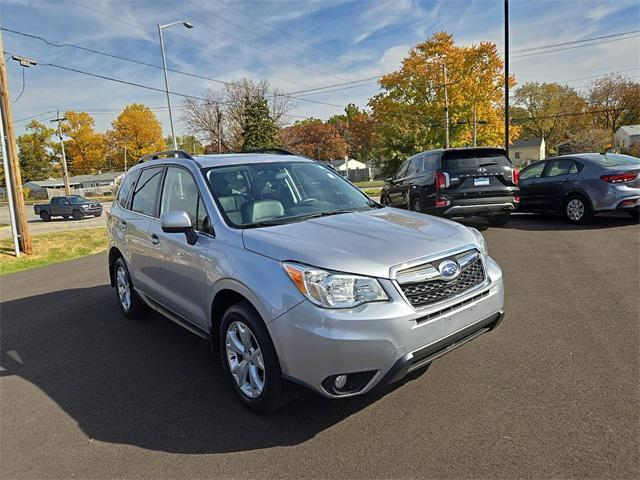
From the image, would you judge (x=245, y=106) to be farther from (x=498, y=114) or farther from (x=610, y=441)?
(x=610, y=441)

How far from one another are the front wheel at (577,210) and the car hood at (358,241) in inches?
299

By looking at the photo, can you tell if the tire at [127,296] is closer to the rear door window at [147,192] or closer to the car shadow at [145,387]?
the car shadow at [145,387]

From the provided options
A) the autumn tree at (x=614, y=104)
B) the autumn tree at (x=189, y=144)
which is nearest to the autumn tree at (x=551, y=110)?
the autumn tree at (x=614, y=104)

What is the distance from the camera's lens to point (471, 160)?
916 cm

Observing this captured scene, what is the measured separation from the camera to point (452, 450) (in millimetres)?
2584

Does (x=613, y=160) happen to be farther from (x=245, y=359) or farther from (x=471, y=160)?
(x=245, y=359)

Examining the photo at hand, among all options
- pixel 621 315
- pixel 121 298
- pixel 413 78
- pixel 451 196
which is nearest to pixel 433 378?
pixel 621 315

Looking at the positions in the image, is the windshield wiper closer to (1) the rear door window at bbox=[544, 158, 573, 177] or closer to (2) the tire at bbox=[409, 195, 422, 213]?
(2) the tire at bbox=[409, 195, 422, 213]

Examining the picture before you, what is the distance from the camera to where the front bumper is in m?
2.54

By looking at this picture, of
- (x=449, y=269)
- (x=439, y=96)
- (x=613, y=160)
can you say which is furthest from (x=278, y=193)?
(x=439, y=96)

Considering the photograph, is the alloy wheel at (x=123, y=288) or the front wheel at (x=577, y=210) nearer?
the alloy wheel at (x=123, y=288)

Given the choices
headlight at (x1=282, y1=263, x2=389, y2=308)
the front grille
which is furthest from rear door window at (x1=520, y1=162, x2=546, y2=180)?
headlight at (x1=282, y1=263, x2=389, y2=308)

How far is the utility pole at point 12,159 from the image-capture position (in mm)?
11727

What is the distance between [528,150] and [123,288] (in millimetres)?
83933
